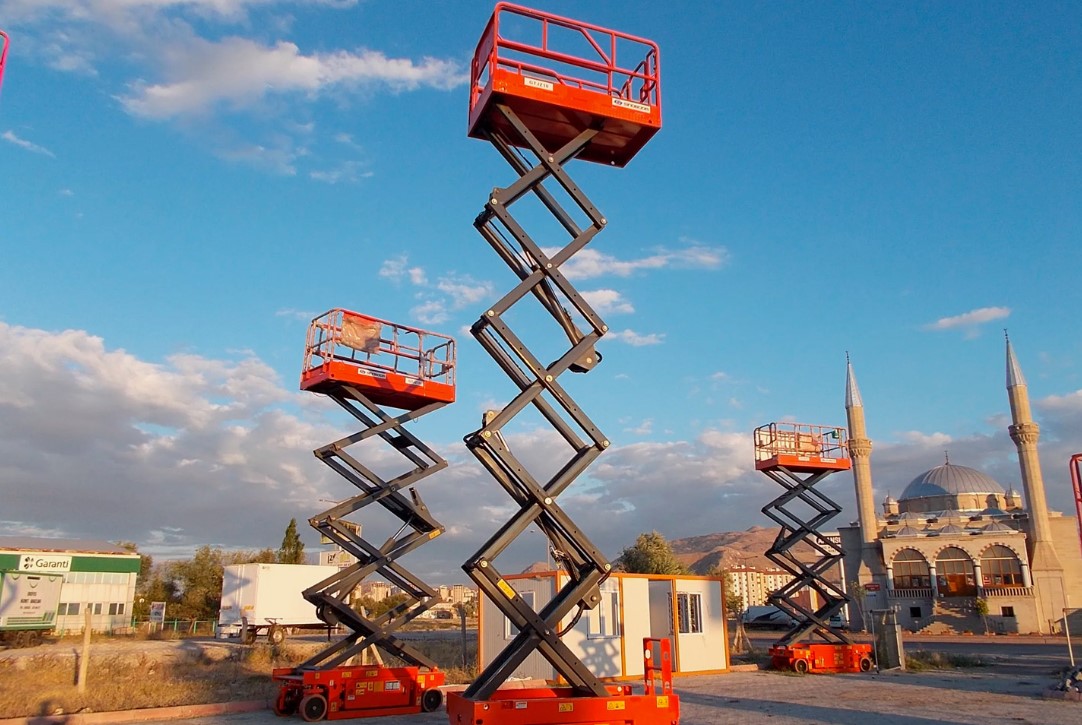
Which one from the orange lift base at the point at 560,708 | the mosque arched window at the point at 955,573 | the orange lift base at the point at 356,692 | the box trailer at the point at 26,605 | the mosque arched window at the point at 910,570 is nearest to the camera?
the orange lift base at the point at 560,708

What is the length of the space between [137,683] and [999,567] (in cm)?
5655

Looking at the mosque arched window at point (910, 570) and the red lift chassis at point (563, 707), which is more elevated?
the mosque arched window at point (910, 570)

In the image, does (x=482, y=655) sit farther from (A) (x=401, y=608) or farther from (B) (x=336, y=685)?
(B) (x=336, y=685)

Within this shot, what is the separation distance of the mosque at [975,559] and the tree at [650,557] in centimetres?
1349

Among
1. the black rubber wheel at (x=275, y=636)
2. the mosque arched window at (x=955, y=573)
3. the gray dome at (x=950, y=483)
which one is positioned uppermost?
the gray dome at (x=950, y=483)

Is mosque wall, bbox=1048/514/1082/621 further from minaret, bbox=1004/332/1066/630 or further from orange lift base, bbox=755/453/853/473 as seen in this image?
orange lift base, bbox=755/453/853/473

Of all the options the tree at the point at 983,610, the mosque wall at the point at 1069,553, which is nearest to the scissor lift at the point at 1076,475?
the tree at the point at 983,610

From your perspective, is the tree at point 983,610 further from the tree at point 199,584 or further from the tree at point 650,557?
the tree at point 199,584

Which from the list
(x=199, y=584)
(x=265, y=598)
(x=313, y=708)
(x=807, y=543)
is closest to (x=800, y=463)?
(x=807, y=543)

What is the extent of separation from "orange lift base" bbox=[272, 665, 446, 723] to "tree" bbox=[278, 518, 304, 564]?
174 feet

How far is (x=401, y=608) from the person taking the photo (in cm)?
1634

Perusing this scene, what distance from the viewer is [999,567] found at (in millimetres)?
55812

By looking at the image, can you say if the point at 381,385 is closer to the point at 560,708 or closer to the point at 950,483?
the point at 560,708

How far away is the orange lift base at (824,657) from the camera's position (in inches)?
953
